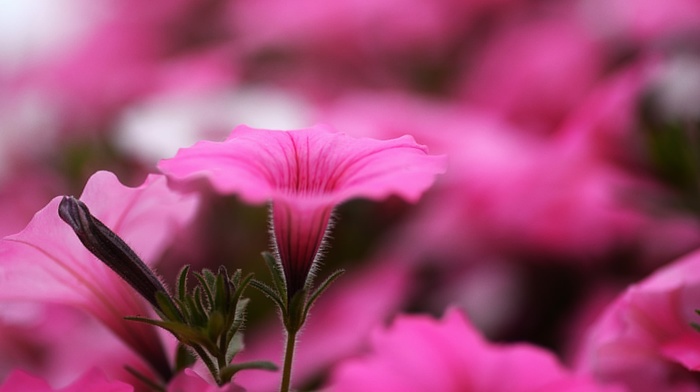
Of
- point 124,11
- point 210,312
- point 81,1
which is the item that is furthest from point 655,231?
→ point 81,1

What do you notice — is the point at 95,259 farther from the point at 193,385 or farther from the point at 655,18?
the point at 655,18

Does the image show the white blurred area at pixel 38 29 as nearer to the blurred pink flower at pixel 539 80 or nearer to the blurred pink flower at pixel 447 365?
the blurred pink flower at pixel 539 80

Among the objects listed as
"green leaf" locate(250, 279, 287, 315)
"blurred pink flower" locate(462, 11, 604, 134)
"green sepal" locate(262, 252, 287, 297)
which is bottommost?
"green leaf" locate(250, 279, 287, 315)

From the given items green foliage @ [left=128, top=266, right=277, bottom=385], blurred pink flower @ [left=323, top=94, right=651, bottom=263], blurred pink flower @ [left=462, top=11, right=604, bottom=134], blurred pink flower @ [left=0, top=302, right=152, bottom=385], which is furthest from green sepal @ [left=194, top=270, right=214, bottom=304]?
blurred pink flower @ [left=462, top=11, right=604, bottom=134]

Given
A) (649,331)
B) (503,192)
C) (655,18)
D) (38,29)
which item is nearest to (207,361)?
(649,331)

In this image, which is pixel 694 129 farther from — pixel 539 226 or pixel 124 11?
pixel 124 11

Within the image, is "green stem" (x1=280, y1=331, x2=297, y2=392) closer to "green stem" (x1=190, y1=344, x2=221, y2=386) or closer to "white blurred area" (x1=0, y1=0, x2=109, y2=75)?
"green stem" (x1=190, y1=344, x2=221, y2=386)

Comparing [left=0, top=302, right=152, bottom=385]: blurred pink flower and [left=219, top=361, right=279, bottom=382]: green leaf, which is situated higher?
[left=219, top=361, right=279, bottom=382]: green leaf
